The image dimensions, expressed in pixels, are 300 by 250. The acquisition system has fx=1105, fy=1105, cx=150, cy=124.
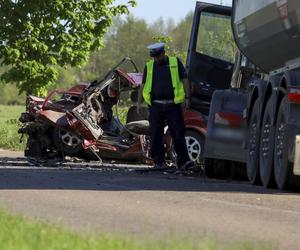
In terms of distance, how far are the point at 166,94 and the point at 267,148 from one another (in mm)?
3024

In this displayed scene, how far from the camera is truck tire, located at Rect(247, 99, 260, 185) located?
1498cm

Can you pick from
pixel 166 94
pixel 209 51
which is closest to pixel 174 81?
pixel 166 94

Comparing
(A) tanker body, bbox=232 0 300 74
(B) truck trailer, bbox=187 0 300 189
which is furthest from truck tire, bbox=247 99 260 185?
(A) tanker body, bbox=232 0 300 74

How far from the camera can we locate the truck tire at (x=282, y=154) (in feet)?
42.1

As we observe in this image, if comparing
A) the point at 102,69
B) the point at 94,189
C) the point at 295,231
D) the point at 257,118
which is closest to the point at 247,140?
the point at 257,118

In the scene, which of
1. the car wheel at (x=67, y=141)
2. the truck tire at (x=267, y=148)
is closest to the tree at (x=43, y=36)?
the car wheel at (x=67, y=141)

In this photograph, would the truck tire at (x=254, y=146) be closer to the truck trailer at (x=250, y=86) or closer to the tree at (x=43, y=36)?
the truck trailer at (x=250, y=86)

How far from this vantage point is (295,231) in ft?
29.2

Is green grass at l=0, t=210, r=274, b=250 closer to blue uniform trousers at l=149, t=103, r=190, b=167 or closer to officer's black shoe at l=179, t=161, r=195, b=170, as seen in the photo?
officer's black shoe at l=179, t=161, r=195, b=170

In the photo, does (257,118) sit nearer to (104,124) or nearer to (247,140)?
(247,140)

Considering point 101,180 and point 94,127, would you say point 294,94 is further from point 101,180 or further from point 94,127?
point 94,127

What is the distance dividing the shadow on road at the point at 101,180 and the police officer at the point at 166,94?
668 mm

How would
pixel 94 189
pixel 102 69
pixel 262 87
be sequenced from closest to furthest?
1. pixel 94 189
2. pixel 262 87
3. pixel 102 69

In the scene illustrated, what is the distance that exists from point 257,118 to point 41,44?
1731 centimetres
